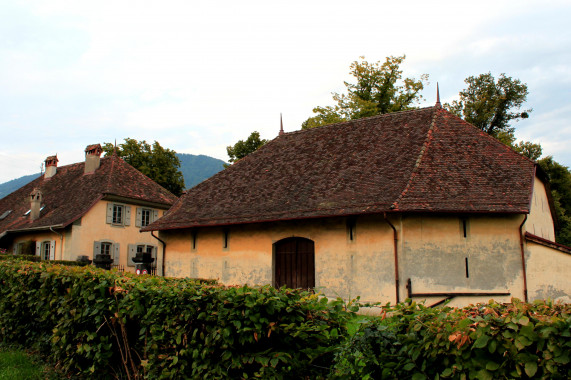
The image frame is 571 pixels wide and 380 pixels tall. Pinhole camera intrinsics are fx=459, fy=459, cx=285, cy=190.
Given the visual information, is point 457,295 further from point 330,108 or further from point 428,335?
point 330,108

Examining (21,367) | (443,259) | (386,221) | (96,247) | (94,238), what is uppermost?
(94,238)

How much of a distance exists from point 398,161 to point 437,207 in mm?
3128

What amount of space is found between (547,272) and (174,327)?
12.1 metres

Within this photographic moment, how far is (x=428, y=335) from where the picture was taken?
3.25 metres

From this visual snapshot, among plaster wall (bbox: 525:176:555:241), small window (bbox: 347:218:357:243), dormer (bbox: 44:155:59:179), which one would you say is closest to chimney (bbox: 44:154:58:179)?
dormer (bbox: 44:155:59:179)

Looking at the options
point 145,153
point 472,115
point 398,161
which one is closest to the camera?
point 398,161

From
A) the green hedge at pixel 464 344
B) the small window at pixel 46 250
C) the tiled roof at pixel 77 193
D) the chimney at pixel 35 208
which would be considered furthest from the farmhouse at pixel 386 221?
the chimney at pixel 35 208

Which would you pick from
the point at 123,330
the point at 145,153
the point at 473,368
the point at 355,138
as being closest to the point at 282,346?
the point at 473,368

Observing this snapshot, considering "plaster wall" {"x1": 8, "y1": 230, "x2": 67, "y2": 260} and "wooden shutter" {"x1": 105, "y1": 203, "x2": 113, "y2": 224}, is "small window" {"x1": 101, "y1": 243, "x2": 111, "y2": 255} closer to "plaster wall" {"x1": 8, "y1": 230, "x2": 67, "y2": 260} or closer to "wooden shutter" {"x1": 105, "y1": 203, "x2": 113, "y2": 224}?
"wooden shutter" {"x1": 105, "y1": 203, "x2": 113, "y2": 224}

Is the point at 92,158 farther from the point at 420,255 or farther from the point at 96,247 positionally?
the point at 420,255

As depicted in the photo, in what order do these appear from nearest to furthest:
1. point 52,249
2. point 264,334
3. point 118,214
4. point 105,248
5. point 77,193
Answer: point 264,334, point 52,249, point 105,248, point 118,214, point 77,193

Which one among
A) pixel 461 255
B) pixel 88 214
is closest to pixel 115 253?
pixel 88 214

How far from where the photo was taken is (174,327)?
5.13m

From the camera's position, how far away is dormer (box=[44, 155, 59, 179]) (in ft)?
116
